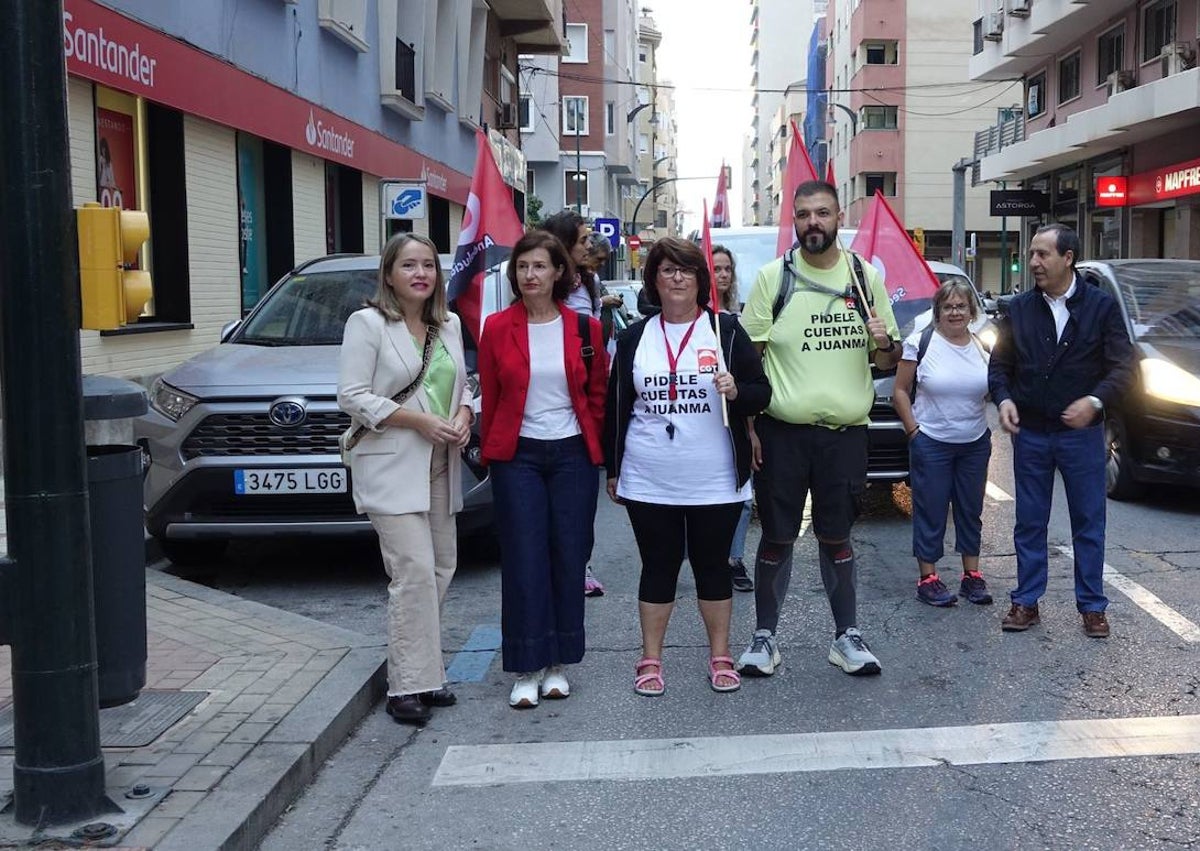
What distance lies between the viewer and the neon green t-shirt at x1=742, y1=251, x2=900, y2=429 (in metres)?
5.32

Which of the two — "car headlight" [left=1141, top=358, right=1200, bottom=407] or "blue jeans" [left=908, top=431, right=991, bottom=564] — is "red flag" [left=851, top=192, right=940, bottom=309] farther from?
"car headlight" [left=1141, top=358, right=1200, bottom=407]

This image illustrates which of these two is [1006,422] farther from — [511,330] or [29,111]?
[29,111]

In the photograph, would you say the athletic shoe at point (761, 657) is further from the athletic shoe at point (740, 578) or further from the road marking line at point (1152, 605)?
the road marking line at point (1152, 605)

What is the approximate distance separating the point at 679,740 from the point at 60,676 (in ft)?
6.95

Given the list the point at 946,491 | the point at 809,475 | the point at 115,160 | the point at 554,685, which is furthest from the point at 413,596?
the point at 115,160

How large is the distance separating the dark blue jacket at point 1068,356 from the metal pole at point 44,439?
13.5 feet

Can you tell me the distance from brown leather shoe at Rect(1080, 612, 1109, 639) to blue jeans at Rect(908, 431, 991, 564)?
0.86 m

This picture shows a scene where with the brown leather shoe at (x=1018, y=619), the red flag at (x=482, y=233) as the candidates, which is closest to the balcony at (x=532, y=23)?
the red flag at (x=482, y=233)

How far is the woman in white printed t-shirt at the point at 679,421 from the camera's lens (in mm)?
5098

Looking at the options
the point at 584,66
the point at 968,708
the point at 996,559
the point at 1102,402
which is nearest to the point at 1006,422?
the point at 1102,402

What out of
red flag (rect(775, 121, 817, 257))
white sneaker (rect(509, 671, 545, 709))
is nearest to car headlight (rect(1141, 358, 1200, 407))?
red flag (rect(775, 121, 817, 257))

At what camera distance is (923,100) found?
5872 centimetres

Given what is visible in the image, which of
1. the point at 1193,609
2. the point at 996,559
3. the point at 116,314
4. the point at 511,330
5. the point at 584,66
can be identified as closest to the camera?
the point at 116,314

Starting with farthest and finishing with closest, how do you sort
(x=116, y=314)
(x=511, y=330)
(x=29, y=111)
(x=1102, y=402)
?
(x=1102, y=402) → (x=511, y=330) → (x=116, y=314) → (x=29, y=111)
